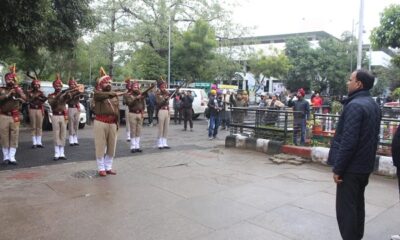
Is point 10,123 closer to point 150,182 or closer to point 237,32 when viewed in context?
point 150,182

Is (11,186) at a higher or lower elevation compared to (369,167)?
lower

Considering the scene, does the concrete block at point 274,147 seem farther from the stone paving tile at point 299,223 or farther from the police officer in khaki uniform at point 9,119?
the police officer in khaki uniform at point 9,119

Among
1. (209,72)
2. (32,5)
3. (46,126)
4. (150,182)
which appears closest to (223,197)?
(150,182)

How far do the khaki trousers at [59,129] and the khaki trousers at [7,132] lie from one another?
88cm

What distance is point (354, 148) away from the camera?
3795 millimetres

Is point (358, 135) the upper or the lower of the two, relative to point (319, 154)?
upper

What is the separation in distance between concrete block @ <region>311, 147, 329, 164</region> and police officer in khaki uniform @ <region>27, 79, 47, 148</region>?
7176 mm

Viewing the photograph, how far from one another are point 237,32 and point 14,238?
29884 millimetres

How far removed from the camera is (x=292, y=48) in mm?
44406

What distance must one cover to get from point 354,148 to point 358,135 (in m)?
0.13

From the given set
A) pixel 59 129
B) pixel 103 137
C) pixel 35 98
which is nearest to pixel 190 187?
pixel 103 137

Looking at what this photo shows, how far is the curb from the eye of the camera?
302 inches

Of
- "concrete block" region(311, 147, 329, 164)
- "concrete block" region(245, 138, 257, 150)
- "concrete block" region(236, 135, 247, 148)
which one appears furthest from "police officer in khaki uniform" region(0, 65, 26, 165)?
"concrete block" region(311, 147, 329, 164)

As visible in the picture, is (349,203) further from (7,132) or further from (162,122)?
(162,122)
